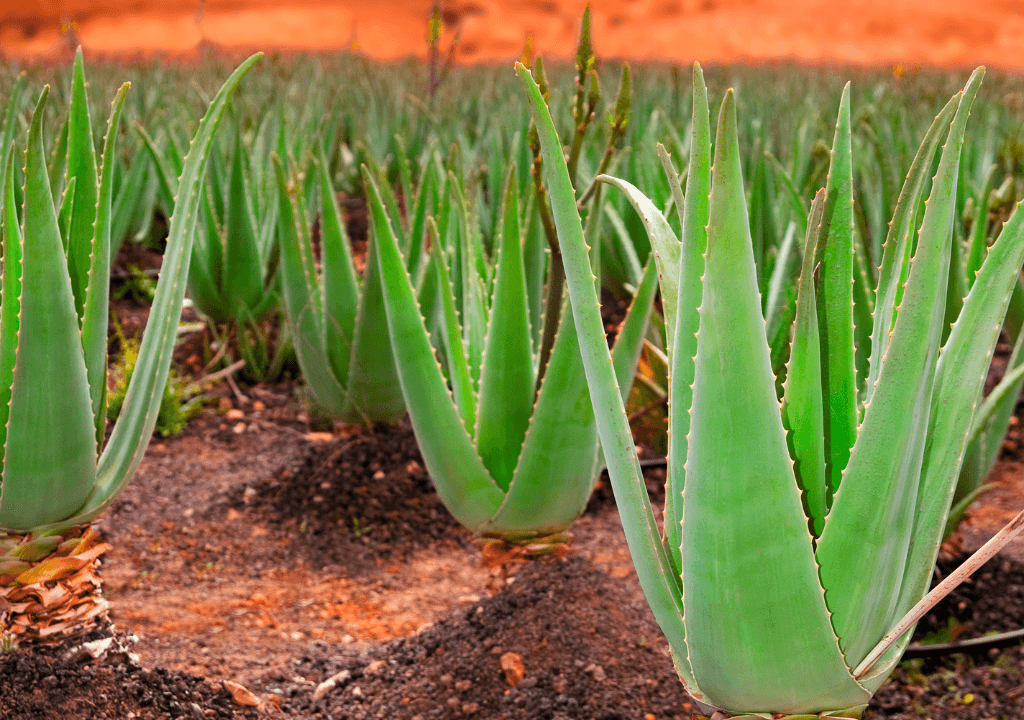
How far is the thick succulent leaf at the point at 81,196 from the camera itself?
36.6 inches

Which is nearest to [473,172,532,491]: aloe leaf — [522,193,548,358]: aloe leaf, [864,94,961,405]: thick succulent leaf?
[522,193,548,358]: aloe leaf

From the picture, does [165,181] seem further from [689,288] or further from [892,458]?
[892,458]

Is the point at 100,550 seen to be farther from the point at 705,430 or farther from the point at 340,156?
the point at 340,156

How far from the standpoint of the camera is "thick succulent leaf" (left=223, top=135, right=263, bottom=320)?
195 cm

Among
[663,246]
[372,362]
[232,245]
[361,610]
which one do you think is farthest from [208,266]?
[663,246]

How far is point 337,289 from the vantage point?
Result: 1.61 metres

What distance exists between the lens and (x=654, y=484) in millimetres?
1772

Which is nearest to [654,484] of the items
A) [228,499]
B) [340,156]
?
[228,499]

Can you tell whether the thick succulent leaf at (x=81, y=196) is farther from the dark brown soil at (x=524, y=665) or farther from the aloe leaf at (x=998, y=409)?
the aloe leaf at (x=998, y=409)

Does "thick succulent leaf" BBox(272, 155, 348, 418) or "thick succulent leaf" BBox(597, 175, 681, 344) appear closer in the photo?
"thick succulent leaf" BBox(597, 175, 681, 344)

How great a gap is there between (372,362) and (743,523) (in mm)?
1097

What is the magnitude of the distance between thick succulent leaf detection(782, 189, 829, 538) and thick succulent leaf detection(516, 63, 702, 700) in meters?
0.12

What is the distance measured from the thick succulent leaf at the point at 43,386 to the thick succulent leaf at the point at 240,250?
1150 mm

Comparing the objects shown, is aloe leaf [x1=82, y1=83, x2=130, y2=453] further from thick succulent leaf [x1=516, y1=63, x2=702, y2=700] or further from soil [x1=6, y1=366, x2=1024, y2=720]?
thick succulent leaf [x1=516, y1=63, x2=702, y2=700]
